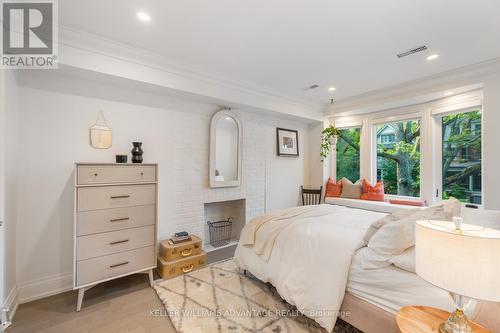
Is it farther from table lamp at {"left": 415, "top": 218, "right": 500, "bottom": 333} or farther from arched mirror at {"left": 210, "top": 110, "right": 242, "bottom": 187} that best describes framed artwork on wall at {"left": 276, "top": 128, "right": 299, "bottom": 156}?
table lamp at {"left": 415, "top": 218, "right": 500, "bottom": 333}

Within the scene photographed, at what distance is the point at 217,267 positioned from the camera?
2.88 meters

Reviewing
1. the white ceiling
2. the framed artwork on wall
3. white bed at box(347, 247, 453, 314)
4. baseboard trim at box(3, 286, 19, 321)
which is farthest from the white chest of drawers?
the framed artwork on wall

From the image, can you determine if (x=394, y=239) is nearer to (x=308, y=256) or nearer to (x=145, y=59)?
(x=308, y=256)

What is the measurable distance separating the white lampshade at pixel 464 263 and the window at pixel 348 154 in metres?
3.68

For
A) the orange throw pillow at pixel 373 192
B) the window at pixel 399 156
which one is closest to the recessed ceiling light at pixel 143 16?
the orange throw pillow at pixel 373 192

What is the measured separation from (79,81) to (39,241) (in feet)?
5.80

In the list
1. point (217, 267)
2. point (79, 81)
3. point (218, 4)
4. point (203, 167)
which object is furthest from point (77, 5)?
point (217, 267)

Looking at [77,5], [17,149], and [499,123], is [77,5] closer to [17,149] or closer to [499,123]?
[17,149]

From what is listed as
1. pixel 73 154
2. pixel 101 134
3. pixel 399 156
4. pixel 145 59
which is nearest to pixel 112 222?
pixel 73 154

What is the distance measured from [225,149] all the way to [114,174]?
175cm

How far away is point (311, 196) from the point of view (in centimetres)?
466

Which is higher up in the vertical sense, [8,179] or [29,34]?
[29,34]

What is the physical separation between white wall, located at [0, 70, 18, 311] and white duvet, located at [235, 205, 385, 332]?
2.09 m

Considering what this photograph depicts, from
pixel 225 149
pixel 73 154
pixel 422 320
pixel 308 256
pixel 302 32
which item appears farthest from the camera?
pixel 225 149
